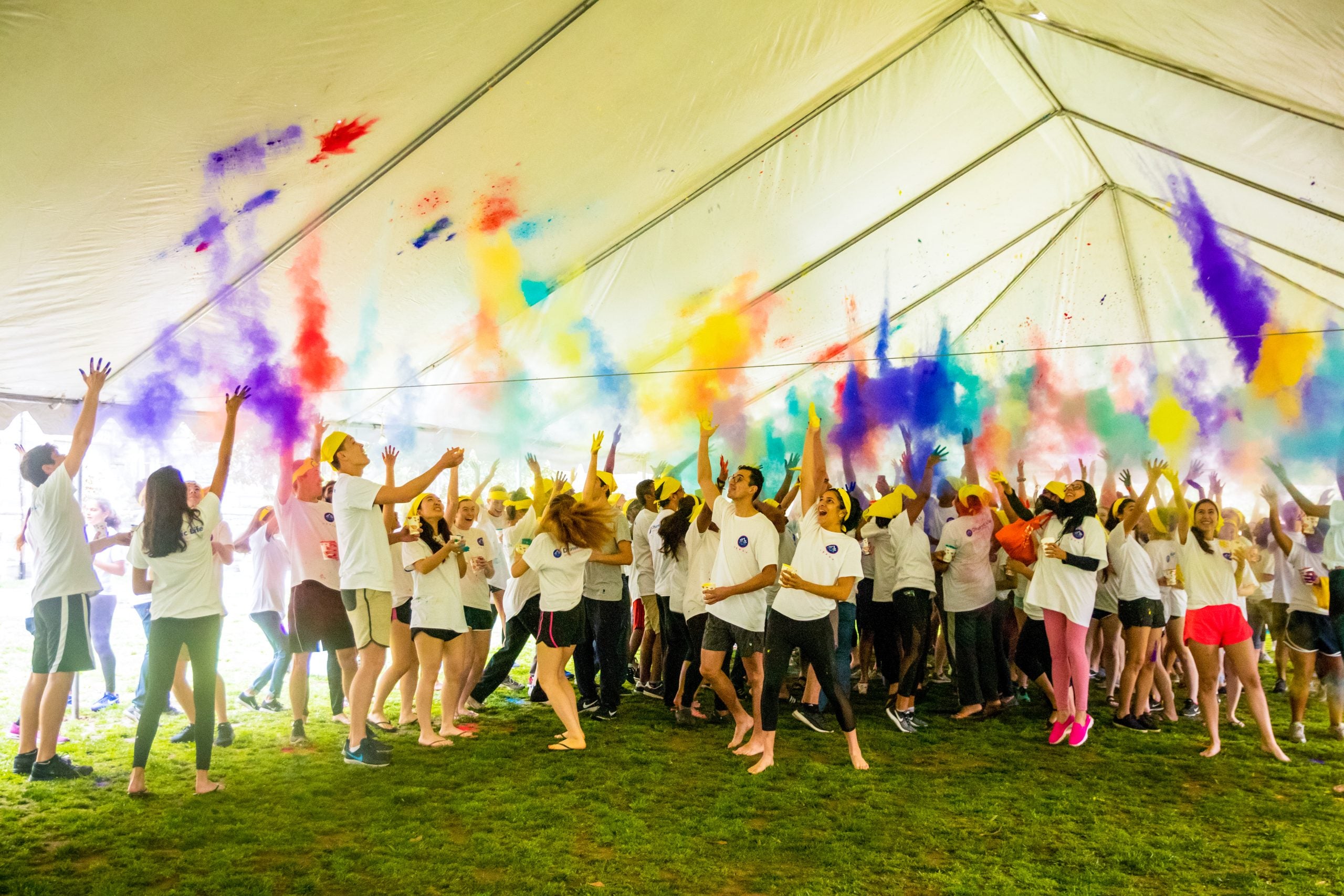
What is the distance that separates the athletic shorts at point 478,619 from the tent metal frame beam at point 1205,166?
18.7 feet

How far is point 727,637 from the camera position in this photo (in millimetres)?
5438

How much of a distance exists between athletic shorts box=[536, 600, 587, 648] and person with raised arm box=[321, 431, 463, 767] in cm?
91

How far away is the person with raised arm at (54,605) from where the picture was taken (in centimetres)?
474

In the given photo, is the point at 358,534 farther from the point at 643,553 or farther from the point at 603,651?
the point at 643,553

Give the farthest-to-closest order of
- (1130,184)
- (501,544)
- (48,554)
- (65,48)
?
(501,544), (1130,184), (48,554), (65,48)

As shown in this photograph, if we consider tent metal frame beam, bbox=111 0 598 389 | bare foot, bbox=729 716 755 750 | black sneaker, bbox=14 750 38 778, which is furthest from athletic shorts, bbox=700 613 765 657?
black sneaker, bbox=14 750 38 778

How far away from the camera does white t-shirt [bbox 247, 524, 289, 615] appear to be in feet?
21.1

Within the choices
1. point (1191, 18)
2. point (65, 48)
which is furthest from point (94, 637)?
point (1191, 18)

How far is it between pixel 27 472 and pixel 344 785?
245cm

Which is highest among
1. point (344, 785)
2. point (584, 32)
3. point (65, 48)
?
point (584, 32)

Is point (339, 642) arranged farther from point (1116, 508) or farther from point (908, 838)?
point (1116, 508)

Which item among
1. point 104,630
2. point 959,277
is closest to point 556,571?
point 104,630

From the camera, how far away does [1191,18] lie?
15.3 feet

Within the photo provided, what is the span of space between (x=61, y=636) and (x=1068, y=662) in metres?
6.00
